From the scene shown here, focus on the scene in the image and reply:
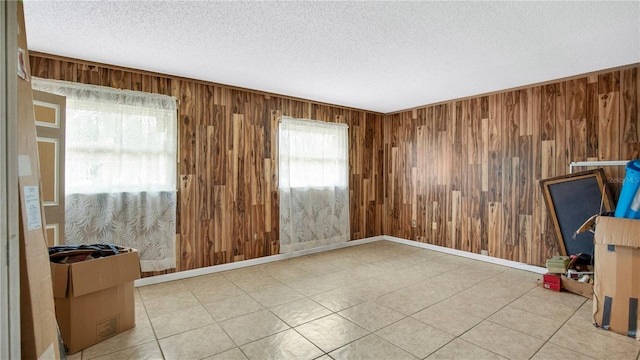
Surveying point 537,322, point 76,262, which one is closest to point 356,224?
point 537,322

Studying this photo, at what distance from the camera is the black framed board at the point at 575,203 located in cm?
343

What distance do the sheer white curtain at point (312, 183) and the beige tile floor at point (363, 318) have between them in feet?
2.89

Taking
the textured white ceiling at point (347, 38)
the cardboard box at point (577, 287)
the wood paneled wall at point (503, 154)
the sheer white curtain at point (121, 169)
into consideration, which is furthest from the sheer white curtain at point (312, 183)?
the cardboard box at point (577, 287)

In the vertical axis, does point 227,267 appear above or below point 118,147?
below

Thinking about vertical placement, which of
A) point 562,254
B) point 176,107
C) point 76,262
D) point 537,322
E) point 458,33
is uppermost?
point 458,33

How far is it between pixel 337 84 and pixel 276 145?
1.31 m

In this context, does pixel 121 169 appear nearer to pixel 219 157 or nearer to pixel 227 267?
pixel 219 157

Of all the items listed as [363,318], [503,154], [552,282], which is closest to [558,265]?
[552,282]

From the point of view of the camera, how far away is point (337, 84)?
404 cm

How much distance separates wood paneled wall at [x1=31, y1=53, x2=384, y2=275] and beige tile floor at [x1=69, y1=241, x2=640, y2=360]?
0.49m

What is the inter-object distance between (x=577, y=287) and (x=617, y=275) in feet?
2.74

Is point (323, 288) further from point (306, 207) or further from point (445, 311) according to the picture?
point (306, 207)

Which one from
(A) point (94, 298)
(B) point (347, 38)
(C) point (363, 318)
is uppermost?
(B) point (347, 38)

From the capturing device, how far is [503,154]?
4.32m
